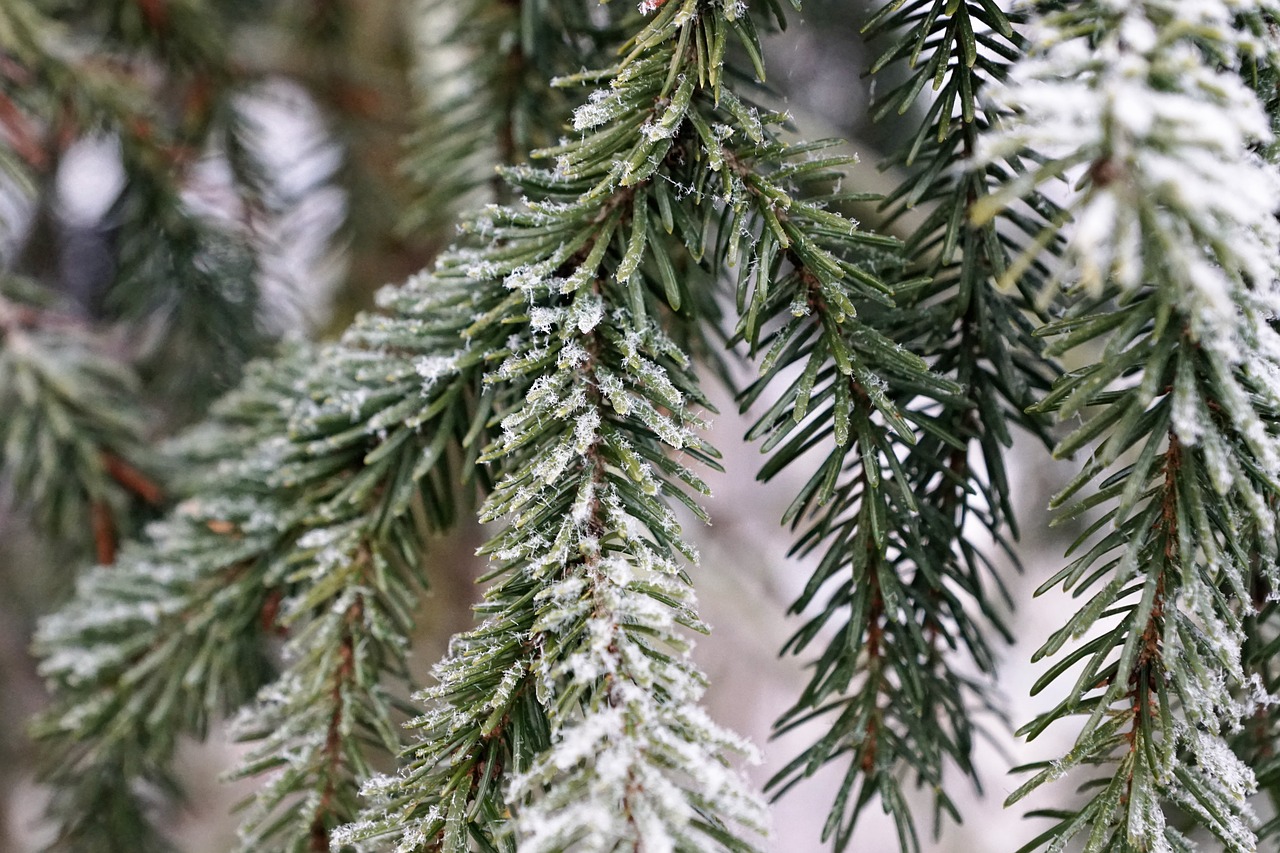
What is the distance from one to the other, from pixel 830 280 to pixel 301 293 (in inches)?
28.5

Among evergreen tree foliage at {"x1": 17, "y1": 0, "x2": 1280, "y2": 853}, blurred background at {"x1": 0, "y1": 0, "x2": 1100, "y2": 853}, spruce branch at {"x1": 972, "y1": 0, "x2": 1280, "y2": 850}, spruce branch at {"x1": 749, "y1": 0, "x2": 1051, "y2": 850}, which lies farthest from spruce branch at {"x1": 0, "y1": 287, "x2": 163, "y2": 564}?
spruce branch at {"x1": 972, "y1": 0, "x2": 1280, "y2": 850}

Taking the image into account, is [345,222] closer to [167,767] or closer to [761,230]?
[167,767]

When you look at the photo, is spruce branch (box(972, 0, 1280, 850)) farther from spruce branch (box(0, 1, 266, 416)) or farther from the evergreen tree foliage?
spruce branch (box(0, 1, 266, 416))

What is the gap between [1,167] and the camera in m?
0.60

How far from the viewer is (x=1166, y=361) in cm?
28

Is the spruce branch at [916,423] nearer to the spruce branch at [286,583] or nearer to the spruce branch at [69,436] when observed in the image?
the spruce branch at [286,583]

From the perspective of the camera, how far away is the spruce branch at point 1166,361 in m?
0.21

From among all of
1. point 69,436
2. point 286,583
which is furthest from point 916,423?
point 69,436

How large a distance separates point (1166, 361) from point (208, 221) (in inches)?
31.1

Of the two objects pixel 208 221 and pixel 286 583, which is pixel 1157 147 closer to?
pixel 286 583

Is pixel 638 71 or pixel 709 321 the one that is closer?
pixel 638 71

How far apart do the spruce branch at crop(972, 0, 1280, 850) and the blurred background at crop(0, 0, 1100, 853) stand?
0.07 m

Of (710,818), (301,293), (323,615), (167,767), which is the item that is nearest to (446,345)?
(323,615)

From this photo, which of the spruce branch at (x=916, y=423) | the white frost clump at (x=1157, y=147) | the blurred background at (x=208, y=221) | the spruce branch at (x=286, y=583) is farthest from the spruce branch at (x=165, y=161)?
the white frost clump at (x=1157, y=147)
